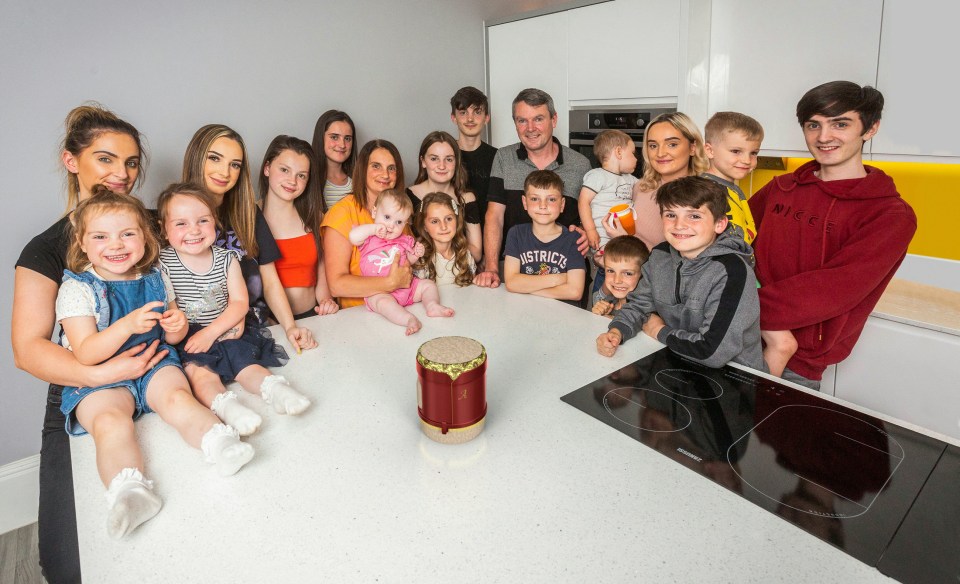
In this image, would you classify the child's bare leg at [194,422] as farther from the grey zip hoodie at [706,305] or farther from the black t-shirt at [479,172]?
the black t-shirt at [479,172]

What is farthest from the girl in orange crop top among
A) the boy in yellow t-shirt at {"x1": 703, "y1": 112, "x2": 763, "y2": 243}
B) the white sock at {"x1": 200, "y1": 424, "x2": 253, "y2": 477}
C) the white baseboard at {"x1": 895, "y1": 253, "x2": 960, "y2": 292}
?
the white baseboard at {"x1": 895, "y1": 253, "x2": 960, "y2": 292}

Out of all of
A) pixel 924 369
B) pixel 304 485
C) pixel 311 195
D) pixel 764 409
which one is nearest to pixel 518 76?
pixel 311 195

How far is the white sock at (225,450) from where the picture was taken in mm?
965

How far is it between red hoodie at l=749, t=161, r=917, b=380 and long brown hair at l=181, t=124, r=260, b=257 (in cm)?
158

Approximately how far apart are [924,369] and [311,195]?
7.33 feet

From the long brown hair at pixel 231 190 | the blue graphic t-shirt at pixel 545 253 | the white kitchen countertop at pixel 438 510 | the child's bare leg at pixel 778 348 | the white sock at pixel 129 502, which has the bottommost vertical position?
the child's bare leg at pixel 778 348

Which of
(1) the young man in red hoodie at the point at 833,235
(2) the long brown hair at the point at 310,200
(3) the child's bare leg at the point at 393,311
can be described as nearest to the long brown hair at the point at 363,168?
(2) the long brown hair at the point at 310,200

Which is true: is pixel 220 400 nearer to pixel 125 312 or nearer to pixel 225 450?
pixel 225 450

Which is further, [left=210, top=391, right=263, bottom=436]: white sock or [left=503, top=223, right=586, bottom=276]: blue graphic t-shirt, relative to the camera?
[left=503, top=223, right=586, bottom=276]: blue graphic t-shirt

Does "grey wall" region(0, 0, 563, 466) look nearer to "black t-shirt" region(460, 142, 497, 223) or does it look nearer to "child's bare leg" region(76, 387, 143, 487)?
"black t-shirt" region(460, 142, 497, 223)

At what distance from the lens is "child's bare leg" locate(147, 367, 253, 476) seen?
975 mm

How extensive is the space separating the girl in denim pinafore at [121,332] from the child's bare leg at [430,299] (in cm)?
66

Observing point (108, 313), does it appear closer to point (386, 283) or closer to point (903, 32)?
point (386, 283)

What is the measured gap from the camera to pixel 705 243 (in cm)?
148
